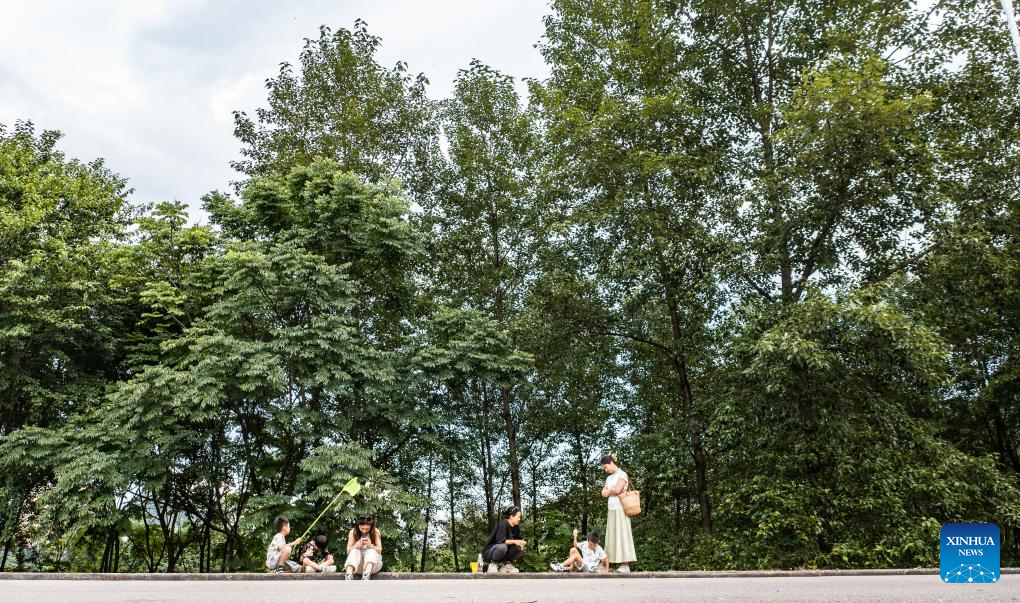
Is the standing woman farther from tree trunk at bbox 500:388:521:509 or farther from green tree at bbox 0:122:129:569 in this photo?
green tree at bbox 0:122:129:569

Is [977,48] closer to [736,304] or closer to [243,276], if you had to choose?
[736,304]

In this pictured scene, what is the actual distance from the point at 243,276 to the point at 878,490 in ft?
44.2

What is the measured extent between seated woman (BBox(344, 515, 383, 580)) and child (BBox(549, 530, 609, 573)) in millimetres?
3035

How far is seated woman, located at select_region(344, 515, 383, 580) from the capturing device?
30.4ft

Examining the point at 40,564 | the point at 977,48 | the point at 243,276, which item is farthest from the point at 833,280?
the point at 40,564

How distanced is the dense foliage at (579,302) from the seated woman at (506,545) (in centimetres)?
426

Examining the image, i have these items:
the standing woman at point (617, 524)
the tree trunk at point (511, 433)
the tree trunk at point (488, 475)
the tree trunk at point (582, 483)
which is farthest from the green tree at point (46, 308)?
the tree trunk at point (582, 483)

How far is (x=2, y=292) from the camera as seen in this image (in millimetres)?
15586

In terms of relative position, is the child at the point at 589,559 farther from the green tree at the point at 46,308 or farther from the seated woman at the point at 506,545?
the green tree at the point at 46,308

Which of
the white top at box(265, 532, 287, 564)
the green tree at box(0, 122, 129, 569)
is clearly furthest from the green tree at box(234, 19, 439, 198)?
the white top at box(265, 532, 287, 564)

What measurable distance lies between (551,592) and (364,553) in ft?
14.0

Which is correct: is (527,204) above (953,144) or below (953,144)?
above

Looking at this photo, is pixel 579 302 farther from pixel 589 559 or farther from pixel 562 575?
pixel 562 575

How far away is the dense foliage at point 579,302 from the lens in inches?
476
